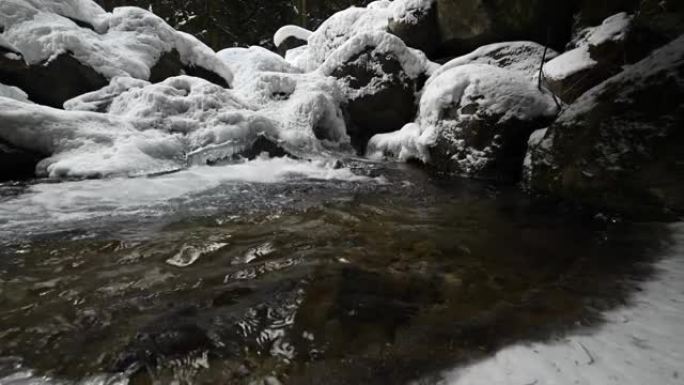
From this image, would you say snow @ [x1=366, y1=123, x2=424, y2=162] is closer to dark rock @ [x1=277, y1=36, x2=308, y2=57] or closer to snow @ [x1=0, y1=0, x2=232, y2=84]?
snow @ [x1=0, y1=0, x2=232, y2=84]

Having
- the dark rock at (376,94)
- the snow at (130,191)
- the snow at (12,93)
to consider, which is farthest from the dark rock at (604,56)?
the snow at (12,93)

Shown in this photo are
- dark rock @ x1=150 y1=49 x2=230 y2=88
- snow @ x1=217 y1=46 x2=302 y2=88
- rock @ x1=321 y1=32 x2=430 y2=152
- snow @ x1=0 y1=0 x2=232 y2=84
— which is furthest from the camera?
snow @ x1=217 y1=46 x2=302 y2=88

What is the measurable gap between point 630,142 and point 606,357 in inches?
104

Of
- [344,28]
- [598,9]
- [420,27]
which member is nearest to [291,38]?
[344,28]

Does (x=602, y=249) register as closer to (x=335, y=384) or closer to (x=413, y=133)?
(x=335, y=384)

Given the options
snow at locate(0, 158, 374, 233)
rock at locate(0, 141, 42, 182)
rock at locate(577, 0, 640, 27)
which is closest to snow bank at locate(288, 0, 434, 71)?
rock at locate(577, 0, 640, 27)

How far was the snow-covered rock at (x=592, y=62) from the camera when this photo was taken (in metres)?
5.40

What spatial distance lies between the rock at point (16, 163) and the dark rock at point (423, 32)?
770 centimetres

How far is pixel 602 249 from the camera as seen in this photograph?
288 centimetres

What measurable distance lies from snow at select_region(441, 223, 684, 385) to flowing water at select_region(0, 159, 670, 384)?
0.08 m

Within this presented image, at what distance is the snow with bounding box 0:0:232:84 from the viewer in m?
6.80

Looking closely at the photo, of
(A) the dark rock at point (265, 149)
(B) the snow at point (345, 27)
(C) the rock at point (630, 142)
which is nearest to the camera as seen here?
(C) the rock at point (630, 142)

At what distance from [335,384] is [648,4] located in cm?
650

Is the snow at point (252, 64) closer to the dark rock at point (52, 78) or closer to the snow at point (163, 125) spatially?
the snow at point (163, 125)
